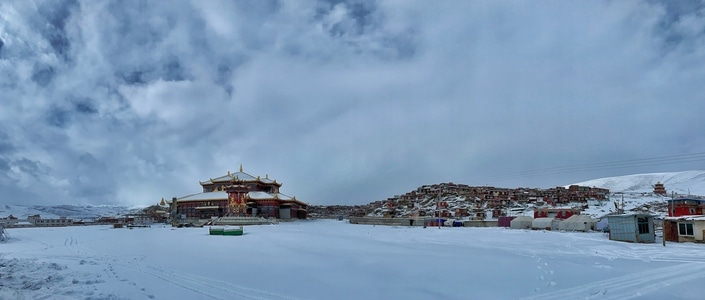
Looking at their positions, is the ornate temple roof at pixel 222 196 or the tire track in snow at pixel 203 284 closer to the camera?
the tire track in snow at pixel 203 284

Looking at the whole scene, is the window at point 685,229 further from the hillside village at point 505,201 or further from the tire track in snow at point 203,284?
the hillside village at point 505,201

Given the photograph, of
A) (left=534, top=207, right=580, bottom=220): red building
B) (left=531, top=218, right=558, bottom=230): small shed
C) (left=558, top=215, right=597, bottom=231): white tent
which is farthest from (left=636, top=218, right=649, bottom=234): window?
(left=534, top=207, right=580, bottom=220): red building

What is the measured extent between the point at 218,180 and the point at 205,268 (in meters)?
65.5

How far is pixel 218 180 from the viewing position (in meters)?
75.7

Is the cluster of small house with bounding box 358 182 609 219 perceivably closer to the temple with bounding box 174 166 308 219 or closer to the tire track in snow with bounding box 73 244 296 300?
the temple with bounding box 174 166 308 219

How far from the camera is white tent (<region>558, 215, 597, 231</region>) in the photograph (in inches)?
1641

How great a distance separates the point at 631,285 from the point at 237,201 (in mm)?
57600

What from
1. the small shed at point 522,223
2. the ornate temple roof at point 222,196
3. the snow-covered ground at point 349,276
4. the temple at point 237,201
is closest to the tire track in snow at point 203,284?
the snow-covered ground at point 349,276

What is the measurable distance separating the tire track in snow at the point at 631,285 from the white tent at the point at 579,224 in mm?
30131

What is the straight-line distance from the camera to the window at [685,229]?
2594 cm

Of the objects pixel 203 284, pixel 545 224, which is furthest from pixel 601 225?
pixel 203 284

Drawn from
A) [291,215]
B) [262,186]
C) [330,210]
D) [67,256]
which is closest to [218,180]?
[262,186]

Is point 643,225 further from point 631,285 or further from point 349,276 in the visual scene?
point 349,276

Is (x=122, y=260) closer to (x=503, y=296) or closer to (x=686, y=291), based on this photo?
(x=503, y=296)
